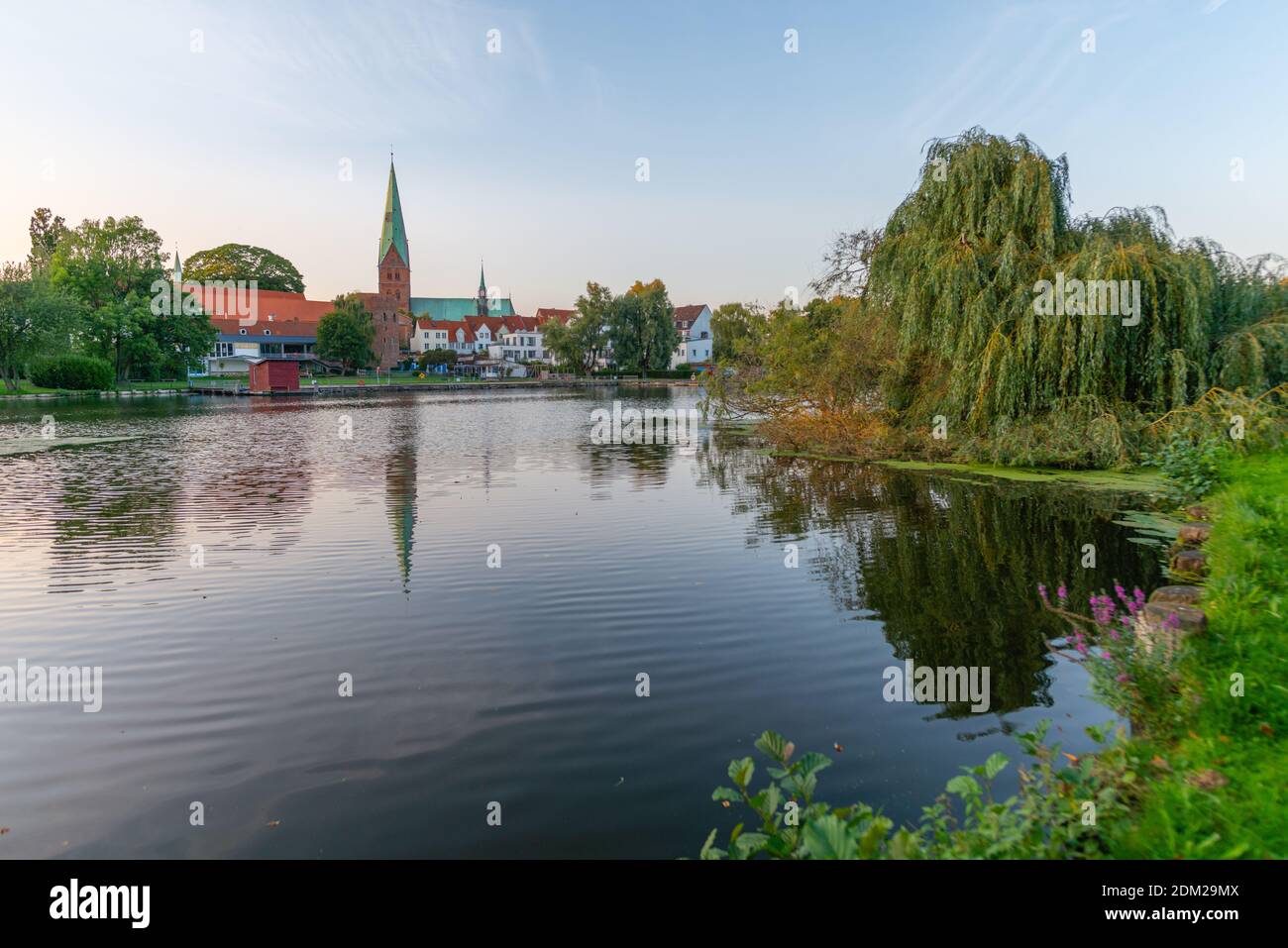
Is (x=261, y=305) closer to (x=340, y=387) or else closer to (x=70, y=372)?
(x=340, y=387)

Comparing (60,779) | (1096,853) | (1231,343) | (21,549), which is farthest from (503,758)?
(1231,343)

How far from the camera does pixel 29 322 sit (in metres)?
62.3

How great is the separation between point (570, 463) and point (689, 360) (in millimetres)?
120346

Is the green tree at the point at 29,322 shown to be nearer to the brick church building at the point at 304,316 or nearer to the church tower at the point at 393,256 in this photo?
the brick church building at the point at 304,316

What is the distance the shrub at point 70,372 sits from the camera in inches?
2643

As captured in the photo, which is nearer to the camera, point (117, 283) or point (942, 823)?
point (942, 823)

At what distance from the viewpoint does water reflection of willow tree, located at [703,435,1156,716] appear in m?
8.45

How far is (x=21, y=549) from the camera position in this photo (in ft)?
42.5

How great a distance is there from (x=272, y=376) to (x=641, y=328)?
48738 mm

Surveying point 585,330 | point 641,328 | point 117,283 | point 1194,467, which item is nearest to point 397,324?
point 585,330

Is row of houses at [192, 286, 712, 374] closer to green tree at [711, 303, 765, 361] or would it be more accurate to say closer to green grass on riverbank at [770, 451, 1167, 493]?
green tree at [711, 303, 765, 361]

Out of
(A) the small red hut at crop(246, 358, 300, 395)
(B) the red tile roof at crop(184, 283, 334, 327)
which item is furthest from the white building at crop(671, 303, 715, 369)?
(A) the small red hut at crop(246, 358, 300, 395)
